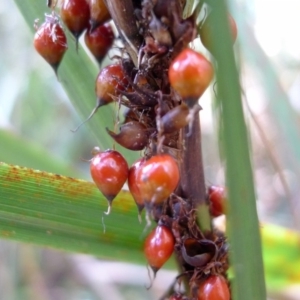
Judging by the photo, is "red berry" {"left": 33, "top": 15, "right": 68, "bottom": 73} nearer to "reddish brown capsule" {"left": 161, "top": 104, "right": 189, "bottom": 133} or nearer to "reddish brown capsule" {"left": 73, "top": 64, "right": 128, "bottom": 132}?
"reddish brown capsule" {"left": 73, "top": 64, "right": 128, "bottom": 132}

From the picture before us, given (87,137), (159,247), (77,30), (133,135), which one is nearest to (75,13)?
(77,30)

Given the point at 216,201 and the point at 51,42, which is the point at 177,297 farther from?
the point at 51,42

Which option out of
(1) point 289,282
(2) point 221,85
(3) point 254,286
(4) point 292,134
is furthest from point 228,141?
(1) point 289,282

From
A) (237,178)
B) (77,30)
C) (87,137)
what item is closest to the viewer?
(237,178)

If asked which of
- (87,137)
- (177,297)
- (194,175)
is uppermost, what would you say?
(194,175)

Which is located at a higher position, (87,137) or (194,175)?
(194,175)

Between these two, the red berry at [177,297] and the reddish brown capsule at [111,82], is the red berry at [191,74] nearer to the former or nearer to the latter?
the reddish brown capsule at [111,82]

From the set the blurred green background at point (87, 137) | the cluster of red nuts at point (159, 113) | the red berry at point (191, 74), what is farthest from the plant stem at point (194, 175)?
the blurred green background at point (87, 137)
